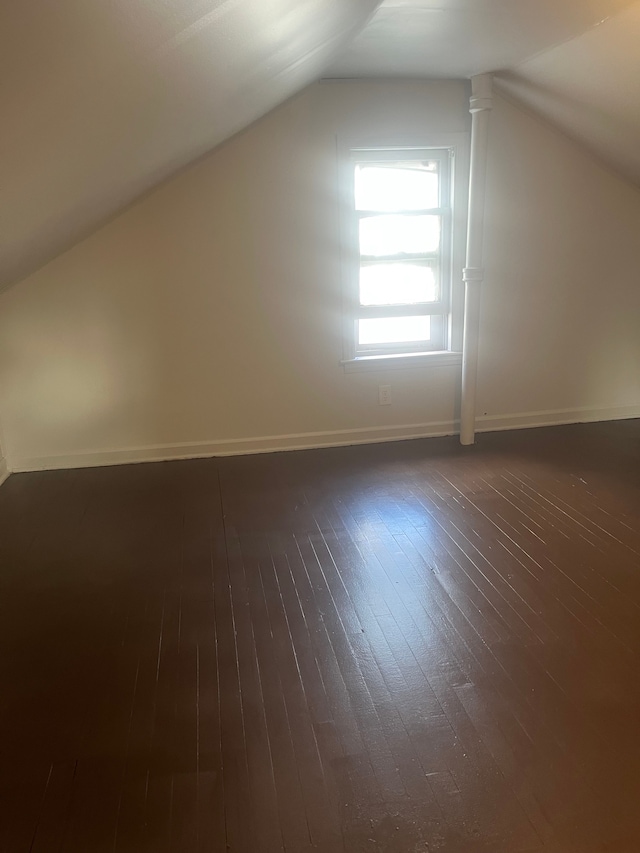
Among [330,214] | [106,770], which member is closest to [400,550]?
[106,770]

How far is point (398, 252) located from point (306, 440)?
1250 mm

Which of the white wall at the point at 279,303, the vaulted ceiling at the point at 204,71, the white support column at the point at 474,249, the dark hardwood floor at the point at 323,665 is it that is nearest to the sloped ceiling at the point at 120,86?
the vaulted ceiling at the point at 204,71

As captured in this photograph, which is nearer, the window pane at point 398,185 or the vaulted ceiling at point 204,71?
the vaulted ceiling at point 204,71

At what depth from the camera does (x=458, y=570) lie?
103 inches

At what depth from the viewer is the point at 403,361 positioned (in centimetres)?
399

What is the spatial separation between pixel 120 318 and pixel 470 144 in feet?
7.19

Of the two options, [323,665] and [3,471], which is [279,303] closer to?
[3,471]

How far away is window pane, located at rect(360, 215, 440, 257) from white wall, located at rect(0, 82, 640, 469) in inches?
10.2

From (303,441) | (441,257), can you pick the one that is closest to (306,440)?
(303,441)

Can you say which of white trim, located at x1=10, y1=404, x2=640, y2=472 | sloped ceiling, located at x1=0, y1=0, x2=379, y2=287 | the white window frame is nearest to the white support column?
the white window frame

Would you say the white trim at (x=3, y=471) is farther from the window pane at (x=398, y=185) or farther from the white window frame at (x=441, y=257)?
the window pane at (x=398, y=185)

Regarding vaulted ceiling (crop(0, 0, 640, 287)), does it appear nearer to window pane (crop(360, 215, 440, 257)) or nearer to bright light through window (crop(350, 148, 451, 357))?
bright light through window (crop(350, 148, 451, 357))

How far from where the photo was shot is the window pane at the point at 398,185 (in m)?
3.80

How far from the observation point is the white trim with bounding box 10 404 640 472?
12.3ft
